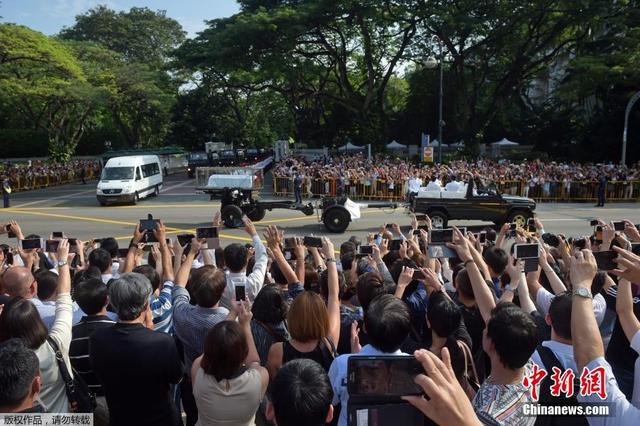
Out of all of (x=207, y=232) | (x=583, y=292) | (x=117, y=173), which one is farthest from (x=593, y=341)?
(x=117, y=173)

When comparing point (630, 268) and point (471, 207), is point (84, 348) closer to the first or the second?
point (630, 268)

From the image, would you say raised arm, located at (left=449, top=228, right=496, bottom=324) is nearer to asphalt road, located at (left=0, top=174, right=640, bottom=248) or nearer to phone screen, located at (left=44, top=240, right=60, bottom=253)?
phone screen, located at (left=44, top=240, right=60, bottom=253)

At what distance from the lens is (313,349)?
3.41 metres

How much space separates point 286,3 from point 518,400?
38519 mm

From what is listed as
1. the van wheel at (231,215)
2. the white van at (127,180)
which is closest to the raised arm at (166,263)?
the van wheel at (231,215)

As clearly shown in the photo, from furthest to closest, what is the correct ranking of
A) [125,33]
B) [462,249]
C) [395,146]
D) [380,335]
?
[125,33] < [395,146] < [462,249] < [380,335]

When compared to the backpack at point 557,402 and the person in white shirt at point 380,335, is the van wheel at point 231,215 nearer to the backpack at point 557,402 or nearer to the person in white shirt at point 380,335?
the person in white shirt at point 380,335

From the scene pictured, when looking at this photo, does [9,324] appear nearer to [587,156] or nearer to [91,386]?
[91,386]

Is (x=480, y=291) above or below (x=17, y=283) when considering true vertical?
above

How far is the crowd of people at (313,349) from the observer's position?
8.34 feet

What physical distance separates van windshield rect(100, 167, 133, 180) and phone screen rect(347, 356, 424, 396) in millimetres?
25691

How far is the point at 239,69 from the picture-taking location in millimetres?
36219

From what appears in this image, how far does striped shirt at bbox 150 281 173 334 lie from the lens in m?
4.34

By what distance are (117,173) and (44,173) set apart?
12806 mm
